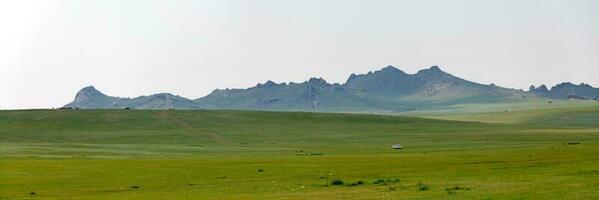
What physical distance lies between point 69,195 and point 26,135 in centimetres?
13023

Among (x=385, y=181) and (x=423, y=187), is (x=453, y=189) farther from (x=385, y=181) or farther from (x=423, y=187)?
(x=385, y=181)

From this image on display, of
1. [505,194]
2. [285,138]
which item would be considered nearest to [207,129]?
[285,138]

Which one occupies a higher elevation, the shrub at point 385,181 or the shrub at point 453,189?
the shrub at point 453,189

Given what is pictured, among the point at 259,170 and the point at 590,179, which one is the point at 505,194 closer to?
the point at 590,179

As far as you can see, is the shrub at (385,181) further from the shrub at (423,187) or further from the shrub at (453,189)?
the shrub at (453,189)

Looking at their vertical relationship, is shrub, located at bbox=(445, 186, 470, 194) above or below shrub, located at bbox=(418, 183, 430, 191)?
above

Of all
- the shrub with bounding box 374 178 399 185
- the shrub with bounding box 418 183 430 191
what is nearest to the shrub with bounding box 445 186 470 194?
the shrub with bounding box 418 183 430 191

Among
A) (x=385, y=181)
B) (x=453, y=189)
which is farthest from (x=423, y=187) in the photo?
(x=385, y=181)

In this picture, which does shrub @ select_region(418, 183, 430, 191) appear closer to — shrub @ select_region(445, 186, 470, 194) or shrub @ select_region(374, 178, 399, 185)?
shrub @ select_region(445, 186, 470, 194)

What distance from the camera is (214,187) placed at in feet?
152

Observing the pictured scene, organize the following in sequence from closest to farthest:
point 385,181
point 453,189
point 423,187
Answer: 1. point 453,189
2. point 423,187
3. point 385,181

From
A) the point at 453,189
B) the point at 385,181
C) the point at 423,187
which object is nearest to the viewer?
the point at 453,189

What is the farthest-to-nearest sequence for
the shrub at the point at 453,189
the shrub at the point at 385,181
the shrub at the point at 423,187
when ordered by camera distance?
1. the shrub at the point at 385,181
2. the shrub at the point at 423,187
3. the shrub at the point at 453,189

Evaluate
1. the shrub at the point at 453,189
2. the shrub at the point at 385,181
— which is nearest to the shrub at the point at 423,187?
the shrub at the point at 453,189
